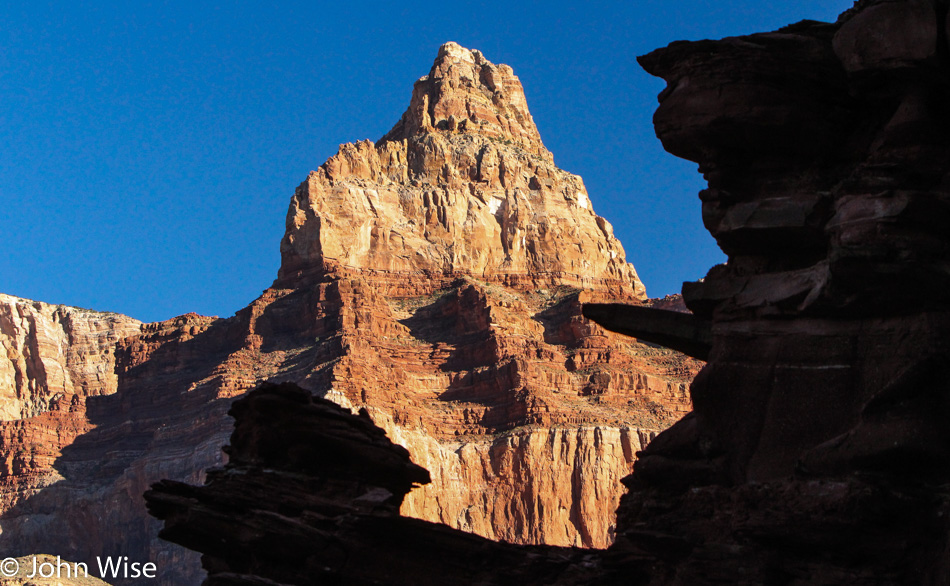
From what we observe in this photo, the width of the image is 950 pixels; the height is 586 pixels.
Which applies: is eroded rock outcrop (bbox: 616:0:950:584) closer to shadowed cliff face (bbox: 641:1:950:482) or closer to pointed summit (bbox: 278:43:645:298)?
shadowed cliff face (bbox: 641:1:950:482)

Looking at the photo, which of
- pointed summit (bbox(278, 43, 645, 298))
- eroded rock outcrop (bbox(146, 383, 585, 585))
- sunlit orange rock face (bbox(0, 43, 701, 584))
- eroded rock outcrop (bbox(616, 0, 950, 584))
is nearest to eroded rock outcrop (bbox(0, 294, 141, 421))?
sunlit orange rock face (bbox(0, 43, 701, 584))

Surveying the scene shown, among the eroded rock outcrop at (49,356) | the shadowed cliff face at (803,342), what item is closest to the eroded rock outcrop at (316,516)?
the shadowed cliff face at (803,342)

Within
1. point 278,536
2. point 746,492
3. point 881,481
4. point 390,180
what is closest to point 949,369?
point 881,481

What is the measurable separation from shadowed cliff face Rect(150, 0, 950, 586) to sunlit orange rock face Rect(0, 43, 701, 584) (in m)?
77.4

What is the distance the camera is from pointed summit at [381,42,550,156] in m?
169

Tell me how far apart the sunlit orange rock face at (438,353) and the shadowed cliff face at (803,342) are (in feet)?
254

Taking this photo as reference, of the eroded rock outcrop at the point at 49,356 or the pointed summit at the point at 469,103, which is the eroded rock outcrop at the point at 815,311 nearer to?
the eroded rock outcrop at the point at 49,356

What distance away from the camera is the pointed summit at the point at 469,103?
16888cm

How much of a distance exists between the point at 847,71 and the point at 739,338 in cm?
475

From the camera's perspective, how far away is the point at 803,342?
25.9m

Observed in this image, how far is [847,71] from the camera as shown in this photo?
25.9m

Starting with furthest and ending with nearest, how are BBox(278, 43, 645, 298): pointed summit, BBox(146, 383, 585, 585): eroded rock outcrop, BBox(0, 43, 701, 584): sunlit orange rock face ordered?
1. BBox(278, 43, 645, 298): pointed summit
2. BBox(0, 43, 701, 584): sunlit orange rock face
3. BBox(146, 383, 585, 585): eroded rock outcrop

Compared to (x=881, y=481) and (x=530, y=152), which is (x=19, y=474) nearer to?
(x=530, y=152)

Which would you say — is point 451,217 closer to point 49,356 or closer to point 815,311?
point 49,356
